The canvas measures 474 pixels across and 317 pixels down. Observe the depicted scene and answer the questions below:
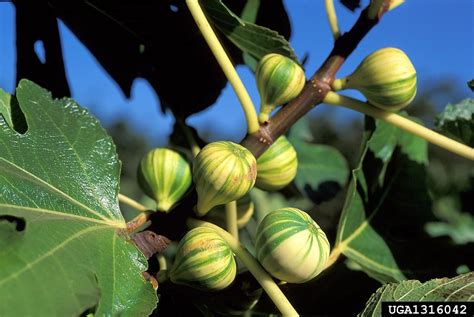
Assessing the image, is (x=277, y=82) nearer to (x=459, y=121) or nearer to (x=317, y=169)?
(x=459, y=121)

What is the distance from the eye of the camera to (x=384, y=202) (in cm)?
110

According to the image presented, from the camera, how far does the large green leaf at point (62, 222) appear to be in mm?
608

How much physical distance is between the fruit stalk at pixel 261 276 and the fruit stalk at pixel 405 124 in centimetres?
24

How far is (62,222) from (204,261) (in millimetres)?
160

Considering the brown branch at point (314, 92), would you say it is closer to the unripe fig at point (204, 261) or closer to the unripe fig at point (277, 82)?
the unripe fig at point (277, 82)

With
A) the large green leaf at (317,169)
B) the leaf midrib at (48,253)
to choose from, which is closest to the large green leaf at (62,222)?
the leaf midrib at (48,253)

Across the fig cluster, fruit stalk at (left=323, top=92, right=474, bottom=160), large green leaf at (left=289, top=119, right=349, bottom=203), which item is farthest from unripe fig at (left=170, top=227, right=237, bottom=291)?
large green leaf at (left=289, top=119, right=349, bottom=203)

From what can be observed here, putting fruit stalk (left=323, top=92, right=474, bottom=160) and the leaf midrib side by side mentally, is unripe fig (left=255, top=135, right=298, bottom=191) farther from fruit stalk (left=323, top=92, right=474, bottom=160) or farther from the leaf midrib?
the leaf midrib

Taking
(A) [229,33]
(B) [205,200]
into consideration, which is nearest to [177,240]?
(B) [205,200]

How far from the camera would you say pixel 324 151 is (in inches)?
54.4

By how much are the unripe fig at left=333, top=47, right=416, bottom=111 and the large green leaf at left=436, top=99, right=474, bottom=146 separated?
0.22m

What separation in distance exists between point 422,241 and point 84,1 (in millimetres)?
675

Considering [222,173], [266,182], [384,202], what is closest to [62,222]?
[222,173]

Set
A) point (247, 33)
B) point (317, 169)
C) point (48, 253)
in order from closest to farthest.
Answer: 1. point (48, 253)
2. point (247, 33)
3. point (317, 169)
